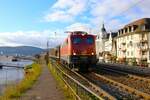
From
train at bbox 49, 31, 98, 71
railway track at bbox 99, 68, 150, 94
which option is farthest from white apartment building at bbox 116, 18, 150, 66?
railway track at bbox 99, 68, 150, 94

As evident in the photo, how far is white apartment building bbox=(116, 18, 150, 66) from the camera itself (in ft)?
293

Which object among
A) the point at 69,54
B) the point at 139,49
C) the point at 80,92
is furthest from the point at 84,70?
the point at 139,49

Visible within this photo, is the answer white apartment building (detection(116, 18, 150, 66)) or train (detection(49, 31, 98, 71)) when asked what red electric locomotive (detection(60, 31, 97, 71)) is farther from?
white apartment building (detection(116, 18, 150, 66))

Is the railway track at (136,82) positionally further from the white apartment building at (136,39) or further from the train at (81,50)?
the white apartment building at (136,39)

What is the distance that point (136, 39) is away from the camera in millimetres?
93062

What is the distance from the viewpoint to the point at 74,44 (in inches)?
1358

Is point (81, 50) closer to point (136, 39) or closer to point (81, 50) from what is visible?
point (81, 50)

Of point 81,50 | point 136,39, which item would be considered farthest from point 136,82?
point 136,39

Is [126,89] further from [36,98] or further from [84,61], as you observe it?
[84,61]

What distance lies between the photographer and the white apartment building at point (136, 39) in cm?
8919

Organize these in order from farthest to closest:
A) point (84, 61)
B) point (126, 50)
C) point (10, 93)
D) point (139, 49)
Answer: point (126, 50) < point (139, 49) < point (84, 61) < point (10, 93)

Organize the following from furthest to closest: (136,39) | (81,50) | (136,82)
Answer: (136,39)
(81,50)
(136,82)

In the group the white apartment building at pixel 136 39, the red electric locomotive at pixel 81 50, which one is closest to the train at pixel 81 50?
the red electric locomotive at pixel 81 50

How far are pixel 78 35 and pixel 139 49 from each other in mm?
58615
